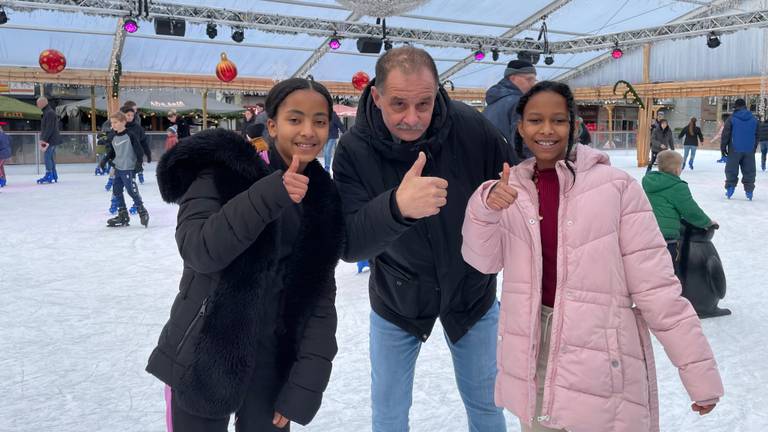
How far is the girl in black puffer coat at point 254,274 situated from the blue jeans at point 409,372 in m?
0.19

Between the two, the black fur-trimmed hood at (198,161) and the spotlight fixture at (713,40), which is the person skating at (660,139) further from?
the black fur-trimmed hood at (198,161)

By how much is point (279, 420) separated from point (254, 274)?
330 mm

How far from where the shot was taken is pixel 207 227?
3.57 feet

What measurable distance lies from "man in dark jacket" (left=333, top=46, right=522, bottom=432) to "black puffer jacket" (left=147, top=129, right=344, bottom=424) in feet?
0.80

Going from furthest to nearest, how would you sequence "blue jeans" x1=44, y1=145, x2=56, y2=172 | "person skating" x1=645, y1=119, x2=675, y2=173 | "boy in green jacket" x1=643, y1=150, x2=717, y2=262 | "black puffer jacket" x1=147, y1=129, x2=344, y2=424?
"person skating" x1=645, y1=119, x2=675, y2=173 → "blue jeans" x1=44, y1=145, x2=56, y2=172 → "boy in green jacket" x1=643, y1=150, x2=717, y2=262 → "black puffer jacket" x1=147, y1=129, x2=344, y2=424

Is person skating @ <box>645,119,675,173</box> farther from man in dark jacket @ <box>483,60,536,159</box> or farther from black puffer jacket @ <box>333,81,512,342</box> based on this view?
black puffer jacket @ <box>333,81,512,342</box>

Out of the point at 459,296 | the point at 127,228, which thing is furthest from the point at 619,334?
the point at 127,228

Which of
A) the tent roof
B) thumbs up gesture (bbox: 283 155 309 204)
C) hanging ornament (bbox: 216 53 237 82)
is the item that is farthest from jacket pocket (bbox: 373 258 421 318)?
the tent roof

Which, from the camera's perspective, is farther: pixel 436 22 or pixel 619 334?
pixel 436 22

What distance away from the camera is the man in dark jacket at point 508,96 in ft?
9.92

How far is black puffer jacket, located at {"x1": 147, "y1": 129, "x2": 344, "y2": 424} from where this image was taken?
42.6 inches

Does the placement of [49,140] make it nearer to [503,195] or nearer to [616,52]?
[503,195]

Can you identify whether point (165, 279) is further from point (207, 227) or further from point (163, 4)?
point (163, 4)

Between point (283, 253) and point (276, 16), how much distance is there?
1076 centimetres
